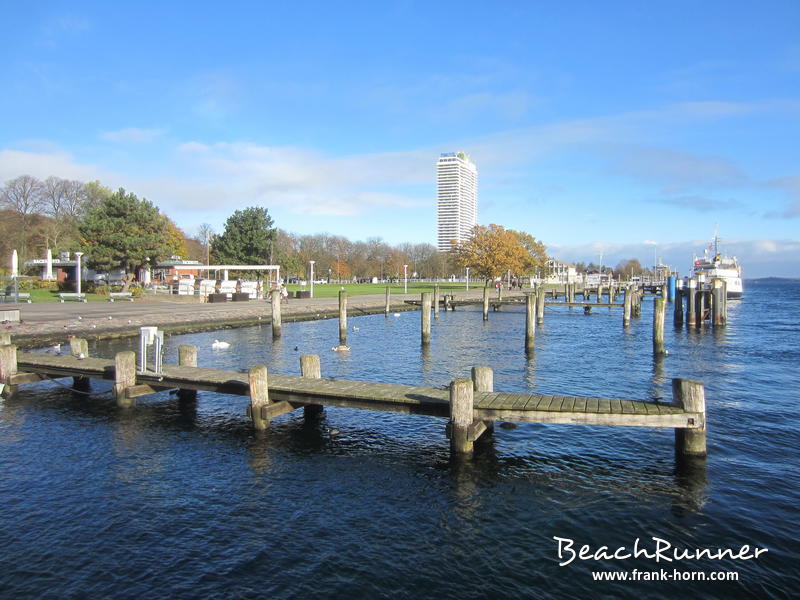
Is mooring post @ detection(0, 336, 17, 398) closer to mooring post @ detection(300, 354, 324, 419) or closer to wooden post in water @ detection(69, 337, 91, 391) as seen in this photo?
wooden post in water @ detection(69, 337, 91, 391)

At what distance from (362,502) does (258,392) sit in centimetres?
486

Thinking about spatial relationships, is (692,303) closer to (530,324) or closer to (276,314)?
(530,324)

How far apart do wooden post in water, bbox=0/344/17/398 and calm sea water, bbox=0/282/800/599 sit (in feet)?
2.06

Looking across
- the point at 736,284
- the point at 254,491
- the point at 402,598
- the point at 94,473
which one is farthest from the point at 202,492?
the point at 736,284

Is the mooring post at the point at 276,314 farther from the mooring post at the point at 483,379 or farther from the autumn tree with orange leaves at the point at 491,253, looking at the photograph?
the autumn tree with orange leaves at the point at 491,253

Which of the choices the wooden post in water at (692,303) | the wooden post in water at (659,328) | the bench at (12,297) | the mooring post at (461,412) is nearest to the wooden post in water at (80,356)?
the mooring post at (461,412)

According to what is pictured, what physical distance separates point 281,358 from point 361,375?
636cm

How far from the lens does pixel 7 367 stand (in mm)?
18344

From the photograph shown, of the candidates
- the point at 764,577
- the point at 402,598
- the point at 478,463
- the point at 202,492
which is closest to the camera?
the point at 402,598

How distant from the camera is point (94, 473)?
11602 millimetres

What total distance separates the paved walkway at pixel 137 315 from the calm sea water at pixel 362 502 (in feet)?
41.7

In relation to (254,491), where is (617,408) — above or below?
above

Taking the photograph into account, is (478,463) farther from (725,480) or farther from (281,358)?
(281,358)

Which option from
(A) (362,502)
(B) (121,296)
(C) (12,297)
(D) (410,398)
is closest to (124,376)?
(D) (410,398)
